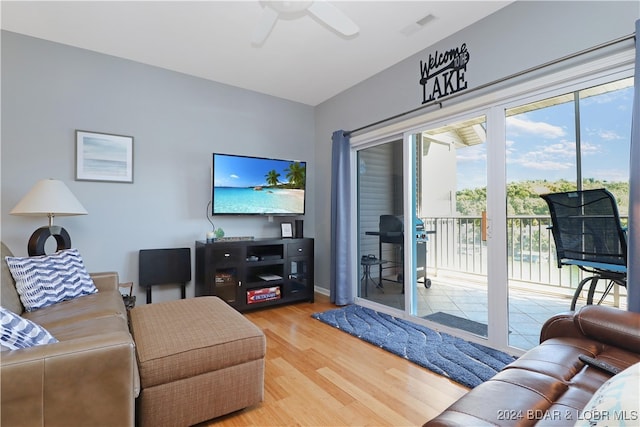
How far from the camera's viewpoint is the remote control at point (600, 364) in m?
1.05

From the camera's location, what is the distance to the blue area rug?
6.38 feet

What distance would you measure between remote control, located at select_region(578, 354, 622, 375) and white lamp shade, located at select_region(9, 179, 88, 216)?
3.18 m

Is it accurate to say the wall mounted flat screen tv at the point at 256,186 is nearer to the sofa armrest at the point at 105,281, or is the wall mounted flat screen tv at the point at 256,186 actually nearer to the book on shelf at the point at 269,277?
the book on shelf at the point at 269,277

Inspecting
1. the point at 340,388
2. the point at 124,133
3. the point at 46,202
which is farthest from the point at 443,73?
the point at 46,202

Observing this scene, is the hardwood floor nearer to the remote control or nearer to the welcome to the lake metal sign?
the remote control

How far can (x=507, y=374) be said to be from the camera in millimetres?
1074

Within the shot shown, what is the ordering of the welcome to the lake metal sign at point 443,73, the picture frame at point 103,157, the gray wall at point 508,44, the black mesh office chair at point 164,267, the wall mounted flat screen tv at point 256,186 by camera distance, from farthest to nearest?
the wall mounted flat screen tv at point 256,186 → the black mesh office chair at point 164,267 → the picture frame at point 103,157 → the welcome to the lake metal sign at point 443,73 → the gray wall at point 508,44

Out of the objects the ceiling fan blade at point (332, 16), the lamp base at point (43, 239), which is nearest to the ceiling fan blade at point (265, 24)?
the ceiling fan blade at point (332, 16)

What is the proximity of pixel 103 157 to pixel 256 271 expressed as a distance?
6.28 ft

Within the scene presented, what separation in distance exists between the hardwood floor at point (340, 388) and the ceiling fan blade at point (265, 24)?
2255 millimetres

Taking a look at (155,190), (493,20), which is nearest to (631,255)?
(493,20)

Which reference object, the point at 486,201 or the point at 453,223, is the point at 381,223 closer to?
the point at 453,223

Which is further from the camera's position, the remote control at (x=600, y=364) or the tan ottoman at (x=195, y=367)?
the tan ottoman at (x=195, y=367)

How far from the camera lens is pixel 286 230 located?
3762mm
